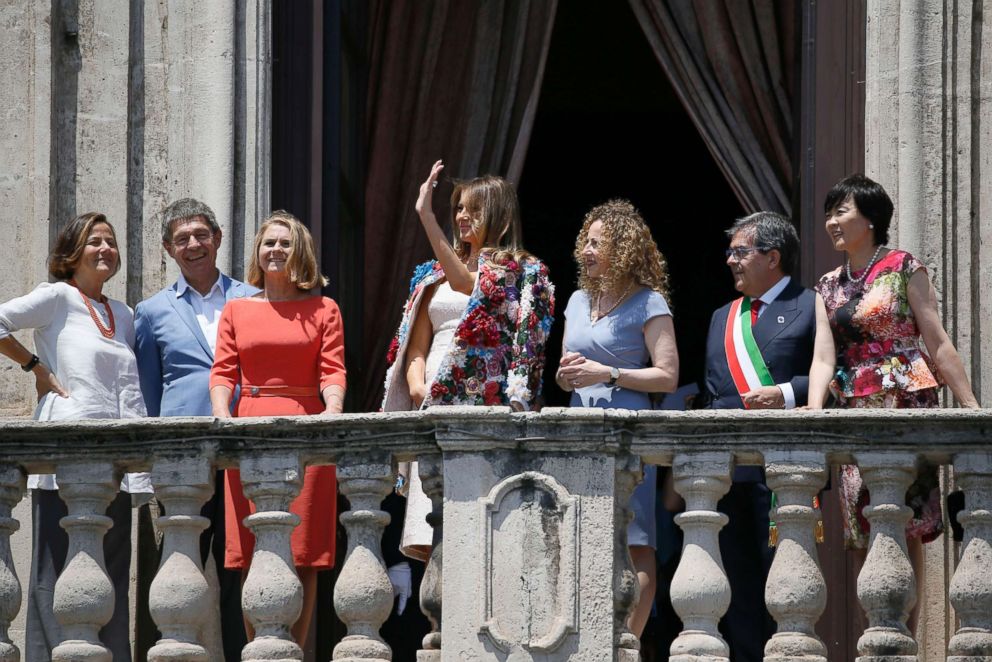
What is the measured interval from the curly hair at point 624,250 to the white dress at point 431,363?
466mm

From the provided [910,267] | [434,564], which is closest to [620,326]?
[910,267]

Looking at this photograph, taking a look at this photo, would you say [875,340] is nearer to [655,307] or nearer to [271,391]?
[655,307]

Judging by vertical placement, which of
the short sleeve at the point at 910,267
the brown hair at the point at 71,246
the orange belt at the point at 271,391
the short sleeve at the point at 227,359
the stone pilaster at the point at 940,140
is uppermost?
the stone pilaster at the point at 940,140

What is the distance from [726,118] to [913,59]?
190 cm

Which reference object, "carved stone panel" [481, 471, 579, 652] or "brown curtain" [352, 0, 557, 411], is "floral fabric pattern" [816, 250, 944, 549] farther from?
"brown curtain" [352, 0, 557, 411]

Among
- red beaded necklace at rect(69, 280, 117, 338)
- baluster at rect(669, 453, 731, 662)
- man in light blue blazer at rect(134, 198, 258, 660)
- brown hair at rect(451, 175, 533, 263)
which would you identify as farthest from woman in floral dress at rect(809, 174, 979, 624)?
red beaded necklace at rect(69, 280, 117, 338)

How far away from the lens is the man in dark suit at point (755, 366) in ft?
20.1

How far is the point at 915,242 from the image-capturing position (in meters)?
7.23

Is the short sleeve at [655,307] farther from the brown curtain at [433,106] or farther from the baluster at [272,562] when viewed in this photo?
the brown curtain at [433,106]

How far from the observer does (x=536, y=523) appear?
17.5 feet

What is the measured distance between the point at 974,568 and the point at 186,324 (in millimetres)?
2695

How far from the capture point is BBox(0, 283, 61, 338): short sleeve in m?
6.33

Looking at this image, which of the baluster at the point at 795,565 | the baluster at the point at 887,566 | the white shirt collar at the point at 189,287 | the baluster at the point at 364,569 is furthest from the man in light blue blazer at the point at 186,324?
the baluster at the point at 887,566

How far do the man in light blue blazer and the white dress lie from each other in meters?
0.60
